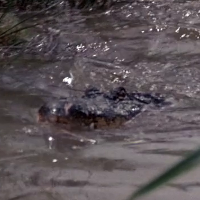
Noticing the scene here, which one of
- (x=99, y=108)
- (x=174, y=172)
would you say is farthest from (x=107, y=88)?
(x=174, y=172)

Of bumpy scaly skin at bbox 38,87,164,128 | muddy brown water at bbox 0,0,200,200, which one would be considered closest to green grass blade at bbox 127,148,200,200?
muddy brown water at bbox 0,0,200,200

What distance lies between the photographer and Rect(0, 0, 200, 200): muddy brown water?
2744 millimetres

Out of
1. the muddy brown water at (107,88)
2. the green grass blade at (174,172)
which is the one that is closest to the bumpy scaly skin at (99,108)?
the muddy brown water at (107,88)

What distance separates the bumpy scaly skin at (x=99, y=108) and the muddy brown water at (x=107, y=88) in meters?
0.08

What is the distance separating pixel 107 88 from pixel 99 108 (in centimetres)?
60

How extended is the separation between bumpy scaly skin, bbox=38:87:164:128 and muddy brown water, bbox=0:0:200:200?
0.08 meters

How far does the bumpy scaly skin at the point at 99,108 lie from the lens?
3.54 meters

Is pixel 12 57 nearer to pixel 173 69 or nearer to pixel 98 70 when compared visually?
pixel 98 70

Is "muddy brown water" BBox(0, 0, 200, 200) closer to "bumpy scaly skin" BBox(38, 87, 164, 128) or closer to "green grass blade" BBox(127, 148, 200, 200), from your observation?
"bumpy scaly skin" BBox(38, 87, 164, 128)

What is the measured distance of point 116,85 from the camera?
4.30 metres

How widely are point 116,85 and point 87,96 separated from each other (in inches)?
16.7

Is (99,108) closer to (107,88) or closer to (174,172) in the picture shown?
(107,88)

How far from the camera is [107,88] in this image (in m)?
4.22

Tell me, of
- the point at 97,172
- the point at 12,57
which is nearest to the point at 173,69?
the point at 12,57
